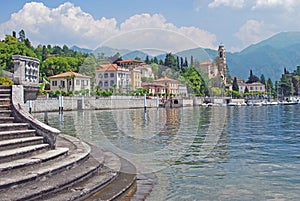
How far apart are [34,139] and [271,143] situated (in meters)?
12.2

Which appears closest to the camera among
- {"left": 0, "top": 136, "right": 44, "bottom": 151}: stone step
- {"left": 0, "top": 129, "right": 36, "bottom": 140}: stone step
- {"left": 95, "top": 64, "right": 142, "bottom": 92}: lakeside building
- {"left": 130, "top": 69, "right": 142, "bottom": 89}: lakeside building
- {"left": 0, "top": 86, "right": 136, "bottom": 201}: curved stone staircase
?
{"left": 0, "top": 86, "right": 136, "bottom": 201}: curved stone staircase

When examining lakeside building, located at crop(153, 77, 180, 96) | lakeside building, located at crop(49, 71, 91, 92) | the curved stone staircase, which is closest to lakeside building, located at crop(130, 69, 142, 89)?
lakeside building, located at crop(153, 77, 180, 96)

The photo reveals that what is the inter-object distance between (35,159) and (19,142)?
109 centimetres

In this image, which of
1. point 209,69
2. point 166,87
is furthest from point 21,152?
point 209,69

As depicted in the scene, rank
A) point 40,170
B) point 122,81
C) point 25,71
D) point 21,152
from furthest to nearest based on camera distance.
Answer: point 122,81 < point 25,71 < point 21,152 < point 40,170

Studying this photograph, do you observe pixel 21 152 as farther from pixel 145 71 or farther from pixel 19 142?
pixel 145 71

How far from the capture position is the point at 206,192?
8.47 m

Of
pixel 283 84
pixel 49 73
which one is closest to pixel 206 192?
pixel 49 73

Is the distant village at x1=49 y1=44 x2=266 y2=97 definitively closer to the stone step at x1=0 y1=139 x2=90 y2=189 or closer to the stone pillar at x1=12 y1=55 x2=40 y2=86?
the stone pillar at x1=12 y1=55 x2=40 y2=86

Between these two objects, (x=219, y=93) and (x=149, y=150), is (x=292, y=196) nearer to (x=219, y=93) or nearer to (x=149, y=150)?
(x=149, y=150)

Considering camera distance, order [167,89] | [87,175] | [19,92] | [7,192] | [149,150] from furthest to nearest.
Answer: [167,89] < [149,150] < [19,92] < [87,175] < [7,192]

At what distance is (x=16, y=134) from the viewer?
30.6 feet

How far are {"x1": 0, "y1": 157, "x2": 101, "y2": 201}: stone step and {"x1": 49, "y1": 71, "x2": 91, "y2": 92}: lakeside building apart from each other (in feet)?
288

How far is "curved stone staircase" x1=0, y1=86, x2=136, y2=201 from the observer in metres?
6.67
